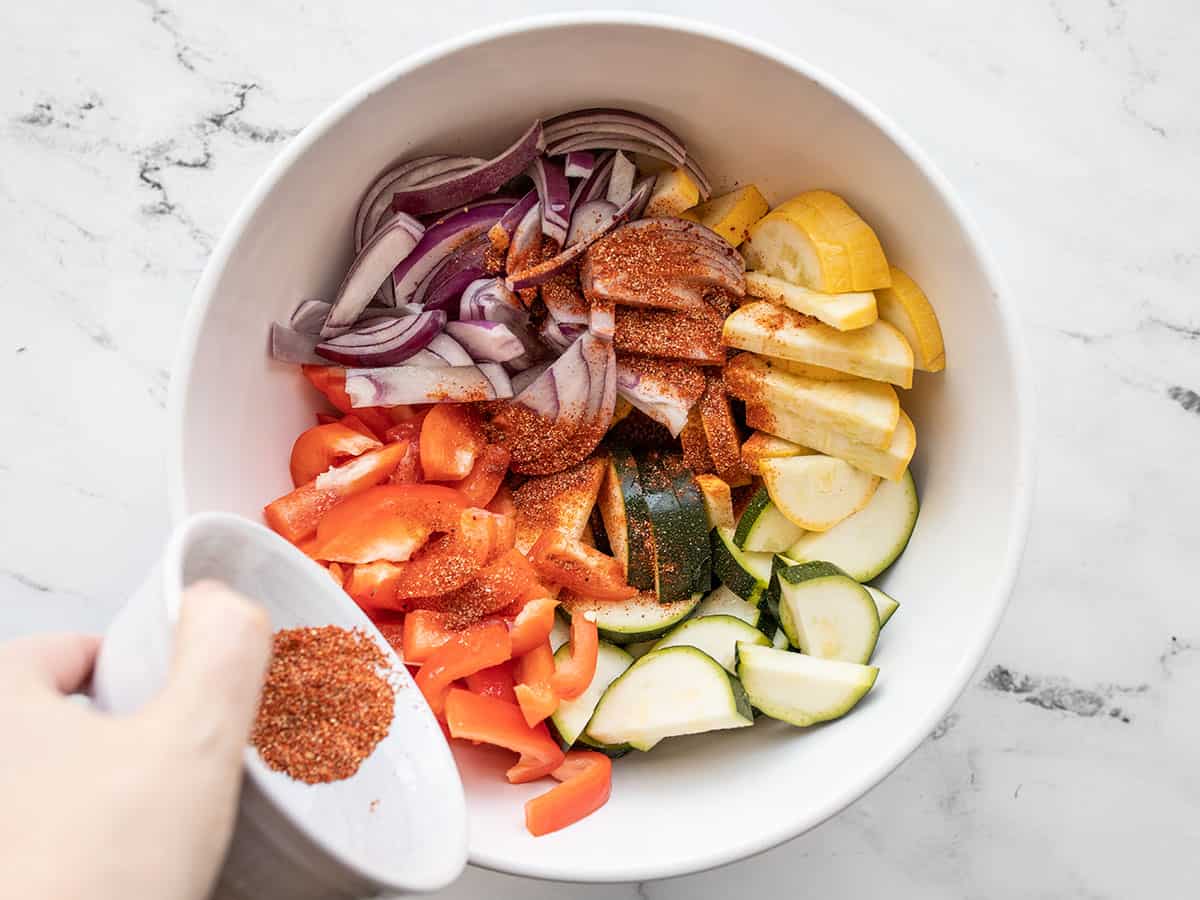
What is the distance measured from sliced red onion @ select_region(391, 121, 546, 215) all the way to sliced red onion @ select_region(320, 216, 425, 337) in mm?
34

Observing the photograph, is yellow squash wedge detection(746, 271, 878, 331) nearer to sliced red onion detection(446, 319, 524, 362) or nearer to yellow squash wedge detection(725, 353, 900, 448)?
yellow squash wedge detection(725, 353, 900, 448)

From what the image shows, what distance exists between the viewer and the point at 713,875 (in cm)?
203

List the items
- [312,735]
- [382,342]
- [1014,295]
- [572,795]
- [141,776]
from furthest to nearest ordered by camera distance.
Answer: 1. [1014,295]
2. [382,342]
3. [572,795]
4. [312,735]
5. [141,776]

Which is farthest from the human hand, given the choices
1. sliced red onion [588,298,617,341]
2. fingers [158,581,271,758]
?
sliced red onion [588,298,617,341]

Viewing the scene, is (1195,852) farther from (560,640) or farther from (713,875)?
(560,640)

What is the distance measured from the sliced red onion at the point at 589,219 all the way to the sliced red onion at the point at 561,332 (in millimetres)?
152

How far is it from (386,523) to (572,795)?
1.82 feet

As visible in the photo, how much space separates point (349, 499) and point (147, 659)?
A: 0.62 metres

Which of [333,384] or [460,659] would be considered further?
[333,384]

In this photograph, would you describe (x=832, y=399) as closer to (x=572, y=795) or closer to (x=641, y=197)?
(x=641, y=197)

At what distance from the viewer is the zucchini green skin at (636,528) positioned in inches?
71.7

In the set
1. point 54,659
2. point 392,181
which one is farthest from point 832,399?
point 54,659

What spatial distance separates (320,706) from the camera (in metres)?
1.30

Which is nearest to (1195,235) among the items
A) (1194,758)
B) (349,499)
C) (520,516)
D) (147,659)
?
(1194,758)
